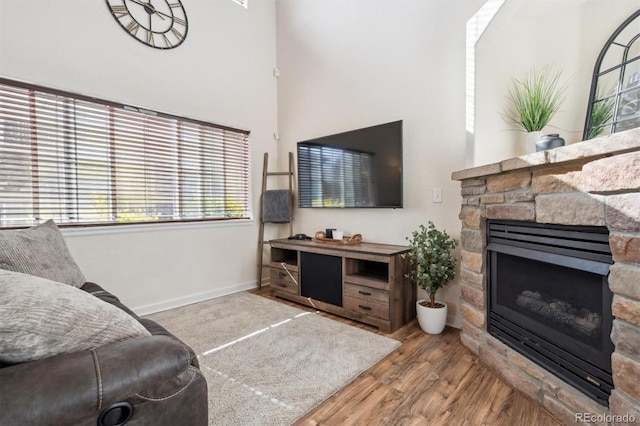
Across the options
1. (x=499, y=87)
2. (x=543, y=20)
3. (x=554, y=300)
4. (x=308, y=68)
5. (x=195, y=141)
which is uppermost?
(x=308, y=68)

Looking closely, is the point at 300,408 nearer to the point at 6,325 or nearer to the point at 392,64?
the point at 6,325

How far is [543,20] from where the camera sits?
2.07 meters

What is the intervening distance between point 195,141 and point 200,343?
2.04 m

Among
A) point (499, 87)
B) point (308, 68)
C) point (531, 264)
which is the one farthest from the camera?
point (308, 68)

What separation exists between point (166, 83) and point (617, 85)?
3.52 metres

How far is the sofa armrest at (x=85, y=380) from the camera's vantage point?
1.72ft

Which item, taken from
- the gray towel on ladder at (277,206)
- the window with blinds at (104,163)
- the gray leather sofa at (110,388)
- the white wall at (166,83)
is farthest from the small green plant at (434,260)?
the window with blinds at (104,163)

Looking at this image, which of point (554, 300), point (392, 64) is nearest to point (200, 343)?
point (554, 300)

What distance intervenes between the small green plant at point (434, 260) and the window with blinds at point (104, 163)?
2203 mm

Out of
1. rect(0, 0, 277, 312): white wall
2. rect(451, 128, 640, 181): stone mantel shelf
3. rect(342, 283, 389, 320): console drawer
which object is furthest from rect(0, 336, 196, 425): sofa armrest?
rect(0, 0, 277, 312): white wall

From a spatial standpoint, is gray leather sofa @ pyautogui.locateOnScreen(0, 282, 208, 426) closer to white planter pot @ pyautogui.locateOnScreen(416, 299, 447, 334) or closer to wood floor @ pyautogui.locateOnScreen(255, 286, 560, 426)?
wood floor @ pyautogui.locateOnScreen(255, 286, 560, 426)

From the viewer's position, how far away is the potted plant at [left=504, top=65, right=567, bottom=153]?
200 centimetres

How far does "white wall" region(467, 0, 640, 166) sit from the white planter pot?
117 centimetres

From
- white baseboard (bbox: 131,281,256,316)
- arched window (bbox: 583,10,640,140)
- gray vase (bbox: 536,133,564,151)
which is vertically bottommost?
white baseboard (bbox: 131,281,256,316)
